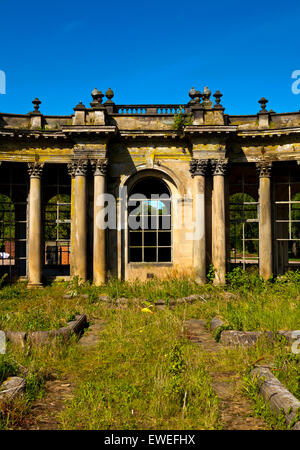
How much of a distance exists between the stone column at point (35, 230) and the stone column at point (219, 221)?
646 cm

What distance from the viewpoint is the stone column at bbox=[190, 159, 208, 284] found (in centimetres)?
1350

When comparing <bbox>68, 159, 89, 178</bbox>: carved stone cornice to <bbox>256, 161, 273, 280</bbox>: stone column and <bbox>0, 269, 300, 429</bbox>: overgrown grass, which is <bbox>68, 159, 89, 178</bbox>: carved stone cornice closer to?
<bbox>0, 269, 300, 429</bbox>: overgrown grass

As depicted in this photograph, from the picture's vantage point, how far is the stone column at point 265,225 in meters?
14.0

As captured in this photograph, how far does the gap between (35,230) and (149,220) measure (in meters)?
6.27

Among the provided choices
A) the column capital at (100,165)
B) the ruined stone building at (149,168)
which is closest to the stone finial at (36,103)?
the ruined stone building at (149,168)

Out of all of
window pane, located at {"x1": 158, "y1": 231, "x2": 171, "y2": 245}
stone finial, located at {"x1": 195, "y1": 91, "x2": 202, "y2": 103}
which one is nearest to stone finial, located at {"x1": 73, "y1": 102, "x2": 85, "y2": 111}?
stone finial, located at {"x1": 195, "y1": 91, "x2": 202, "y2": 103}

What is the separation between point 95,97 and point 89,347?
10.1m

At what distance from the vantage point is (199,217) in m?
13.7

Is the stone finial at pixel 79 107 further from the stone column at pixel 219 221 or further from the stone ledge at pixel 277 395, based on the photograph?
the stone ledge at pixel 277 395

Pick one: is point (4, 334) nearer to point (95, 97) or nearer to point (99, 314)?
point (99, 314)

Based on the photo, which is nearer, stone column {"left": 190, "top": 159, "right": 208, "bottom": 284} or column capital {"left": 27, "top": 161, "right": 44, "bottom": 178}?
stone column {"left": 190, "top": 159, "right": 208, "bottom": 284}

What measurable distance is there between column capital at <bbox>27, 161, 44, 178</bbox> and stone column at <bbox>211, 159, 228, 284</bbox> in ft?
21.0
